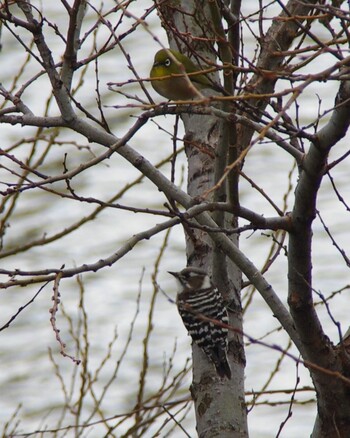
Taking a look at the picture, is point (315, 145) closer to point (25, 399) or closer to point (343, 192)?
point (25, 399)

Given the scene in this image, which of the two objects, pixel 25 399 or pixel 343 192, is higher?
pixel 343 192

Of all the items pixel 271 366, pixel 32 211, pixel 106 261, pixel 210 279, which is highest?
pixel 32 211

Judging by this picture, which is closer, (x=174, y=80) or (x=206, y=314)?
(x=174, y=80)

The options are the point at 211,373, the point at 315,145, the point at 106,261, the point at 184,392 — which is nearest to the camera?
the point at 315,145

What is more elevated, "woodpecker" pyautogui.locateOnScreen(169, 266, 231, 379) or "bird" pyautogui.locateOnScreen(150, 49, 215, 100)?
"bird" pyautogui.locateOnScreen(150, 49, 215, 100)

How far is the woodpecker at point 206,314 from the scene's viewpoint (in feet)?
15.3

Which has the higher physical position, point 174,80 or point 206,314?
point 174,80

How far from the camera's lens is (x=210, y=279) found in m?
4.83

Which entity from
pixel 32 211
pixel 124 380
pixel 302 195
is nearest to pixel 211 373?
pixel 302 195

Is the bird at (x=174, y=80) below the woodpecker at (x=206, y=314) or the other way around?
the other way around

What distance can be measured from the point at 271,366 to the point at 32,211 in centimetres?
261

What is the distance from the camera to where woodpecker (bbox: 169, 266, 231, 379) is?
4.68 meters

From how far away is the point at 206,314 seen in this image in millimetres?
5438

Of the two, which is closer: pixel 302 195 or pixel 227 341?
pixel 302 195
